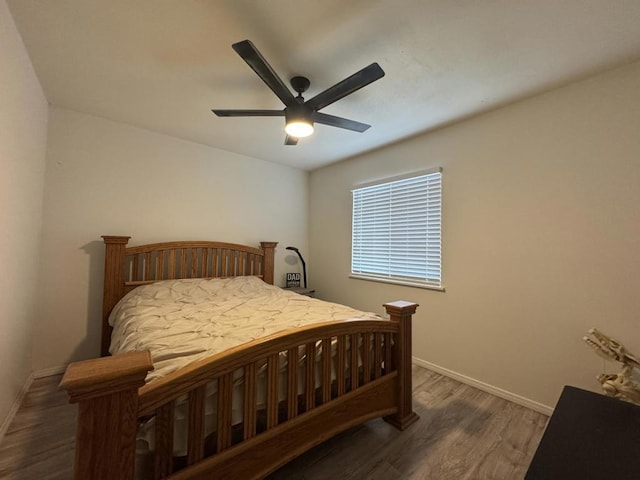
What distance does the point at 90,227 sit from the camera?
250cm

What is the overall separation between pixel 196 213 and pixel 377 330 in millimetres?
2484

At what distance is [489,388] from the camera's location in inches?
86.5

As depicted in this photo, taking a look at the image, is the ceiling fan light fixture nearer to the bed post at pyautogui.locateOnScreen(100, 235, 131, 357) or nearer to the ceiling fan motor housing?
the ceiling fan motor housing

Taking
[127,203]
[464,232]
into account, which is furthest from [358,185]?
[127,203]

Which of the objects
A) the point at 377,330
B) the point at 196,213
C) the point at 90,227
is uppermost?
the point at 196,213

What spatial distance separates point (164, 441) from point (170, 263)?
7.05ft

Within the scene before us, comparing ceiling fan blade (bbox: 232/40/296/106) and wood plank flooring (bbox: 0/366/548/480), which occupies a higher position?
ceiling fan blade (bbox: 232/40/296/106)

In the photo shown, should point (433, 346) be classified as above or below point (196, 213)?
below

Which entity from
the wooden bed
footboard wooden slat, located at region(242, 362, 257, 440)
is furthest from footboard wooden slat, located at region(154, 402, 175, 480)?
footboard wooden slat, located at region(242, 362, 257, 440)

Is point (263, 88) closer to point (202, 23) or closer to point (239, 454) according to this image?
point (202, 23)

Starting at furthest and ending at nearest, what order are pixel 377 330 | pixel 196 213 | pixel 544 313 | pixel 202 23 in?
pixel 196 213, pixel 544 313, pixel 377 330, pixel 202 23

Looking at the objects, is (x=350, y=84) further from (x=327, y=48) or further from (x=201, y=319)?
(x=201, y=319)

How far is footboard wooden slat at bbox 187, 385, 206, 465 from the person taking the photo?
1015 mm

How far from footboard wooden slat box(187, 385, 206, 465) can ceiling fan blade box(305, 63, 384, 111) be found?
64.4 inches
